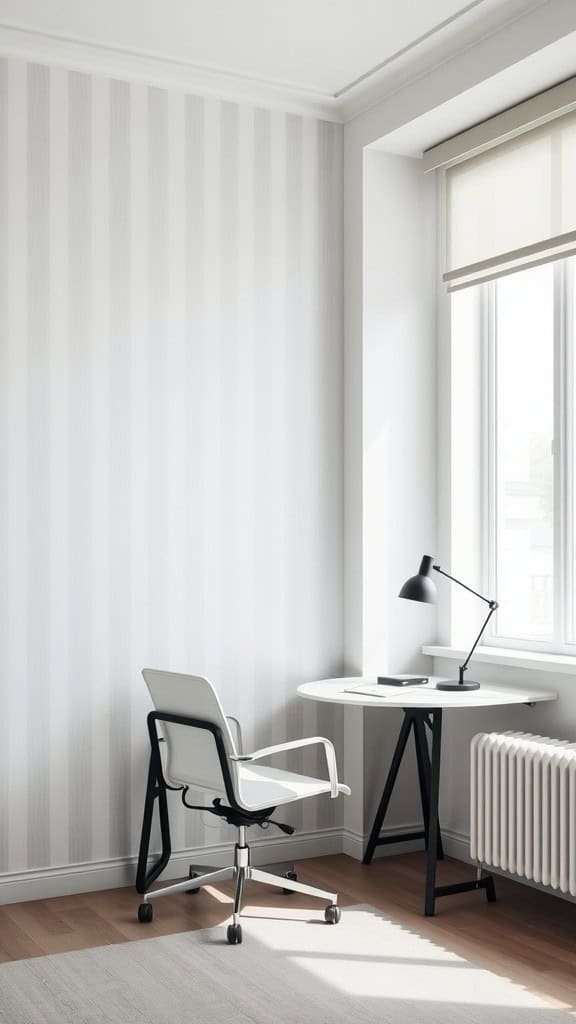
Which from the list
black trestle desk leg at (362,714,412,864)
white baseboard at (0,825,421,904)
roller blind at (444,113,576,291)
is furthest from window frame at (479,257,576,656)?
white baseboard at (0,825,421,904)

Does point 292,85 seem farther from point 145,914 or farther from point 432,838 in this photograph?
point 145,914

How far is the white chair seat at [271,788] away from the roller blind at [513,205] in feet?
6.44

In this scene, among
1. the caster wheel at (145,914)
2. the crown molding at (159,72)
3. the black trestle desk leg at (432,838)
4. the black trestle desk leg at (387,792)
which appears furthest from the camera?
the black trestle desk leg at (387,792)

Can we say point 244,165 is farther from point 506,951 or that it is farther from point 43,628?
point 506,951

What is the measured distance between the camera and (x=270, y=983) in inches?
113

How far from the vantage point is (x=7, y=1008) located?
268cm

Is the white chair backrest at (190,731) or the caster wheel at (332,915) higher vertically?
the white chair backrest at (190,731)

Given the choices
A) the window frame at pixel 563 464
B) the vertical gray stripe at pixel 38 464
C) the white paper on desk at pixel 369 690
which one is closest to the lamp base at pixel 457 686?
the white paper on desk at pixel 369 690

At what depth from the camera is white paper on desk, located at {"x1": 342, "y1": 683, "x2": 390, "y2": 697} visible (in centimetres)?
360

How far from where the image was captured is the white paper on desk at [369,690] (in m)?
3.60

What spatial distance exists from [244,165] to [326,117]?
0.45 m

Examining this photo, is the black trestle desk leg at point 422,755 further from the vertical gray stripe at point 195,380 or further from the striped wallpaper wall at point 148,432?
the vertical gray stripe at point 195,380

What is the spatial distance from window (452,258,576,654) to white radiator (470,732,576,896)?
0.51m

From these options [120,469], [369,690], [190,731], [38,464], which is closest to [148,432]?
[120,469]
